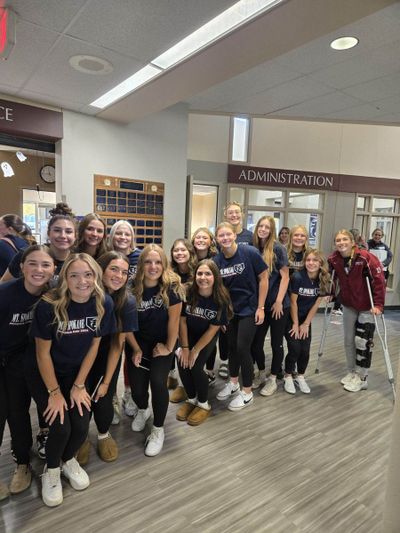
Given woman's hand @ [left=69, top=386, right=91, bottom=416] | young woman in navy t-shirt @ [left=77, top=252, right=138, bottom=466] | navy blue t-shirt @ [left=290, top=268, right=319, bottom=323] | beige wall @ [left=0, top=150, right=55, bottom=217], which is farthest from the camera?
beige wall @ [left=0, top=150, right=55, bottom=217]

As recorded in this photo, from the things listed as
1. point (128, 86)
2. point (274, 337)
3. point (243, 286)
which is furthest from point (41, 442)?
point (128, 86)

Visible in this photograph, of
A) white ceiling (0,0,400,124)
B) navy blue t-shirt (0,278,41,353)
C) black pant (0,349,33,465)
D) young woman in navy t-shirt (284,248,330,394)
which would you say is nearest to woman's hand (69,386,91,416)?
black pant (0,349,33,465)

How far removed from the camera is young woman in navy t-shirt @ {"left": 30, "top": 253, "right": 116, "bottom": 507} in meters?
1.72

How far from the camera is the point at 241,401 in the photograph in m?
2.78

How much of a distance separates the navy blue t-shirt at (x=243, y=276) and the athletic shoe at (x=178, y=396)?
848 millimetres

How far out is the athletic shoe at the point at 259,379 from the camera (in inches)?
125

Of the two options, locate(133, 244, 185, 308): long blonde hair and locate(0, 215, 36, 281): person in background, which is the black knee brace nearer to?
locate(133, 244, 185, 308): long blonde hair

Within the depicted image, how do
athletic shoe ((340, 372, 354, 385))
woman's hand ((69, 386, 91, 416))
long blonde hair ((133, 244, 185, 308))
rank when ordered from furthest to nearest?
athletic shoe ((340, 372, 354, 385))
long blonde hair ((133, 244, 185, 308))
woman's hand ((69, 386, 91, 416))

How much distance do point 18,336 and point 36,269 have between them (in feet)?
1.23

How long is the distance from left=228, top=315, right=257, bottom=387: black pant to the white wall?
2.38m

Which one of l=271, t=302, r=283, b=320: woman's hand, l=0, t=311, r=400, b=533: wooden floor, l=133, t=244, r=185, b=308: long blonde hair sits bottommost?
l=0, t=311, r=400, b=533: wooden floor

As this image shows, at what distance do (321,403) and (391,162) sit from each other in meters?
6.10

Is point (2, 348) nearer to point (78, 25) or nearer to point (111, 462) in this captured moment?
point (111, 462)

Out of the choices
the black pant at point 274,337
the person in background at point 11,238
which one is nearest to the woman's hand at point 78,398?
the person in background at point 11,238
